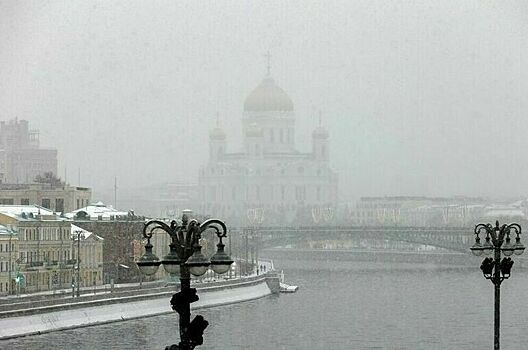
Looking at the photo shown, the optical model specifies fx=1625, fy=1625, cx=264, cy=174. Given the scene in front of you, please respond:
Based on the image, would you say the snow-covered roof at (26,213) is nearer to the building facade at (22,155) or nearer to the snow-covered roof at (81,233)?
the snow-covered roof at (81,233)

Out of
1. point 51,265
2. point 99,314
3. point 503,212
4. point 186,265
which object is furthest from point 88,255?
point 503,212

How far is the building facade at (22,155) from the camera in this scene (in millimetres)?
81312

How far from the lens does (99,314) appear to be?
27766mm

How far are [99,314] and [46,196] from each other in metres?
16.1

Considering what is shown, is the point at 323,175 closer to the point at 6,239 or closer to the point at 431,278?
the point at 431,278

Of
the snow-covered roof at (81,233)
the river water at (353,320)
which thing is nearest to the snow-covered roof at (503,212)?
the river water at (353,320)

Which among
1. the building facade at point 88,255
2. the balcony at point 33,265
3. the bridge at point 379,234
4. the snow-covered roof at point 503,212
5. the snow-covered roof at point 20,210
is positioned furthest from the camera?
the snow-covered roof at point 503,212

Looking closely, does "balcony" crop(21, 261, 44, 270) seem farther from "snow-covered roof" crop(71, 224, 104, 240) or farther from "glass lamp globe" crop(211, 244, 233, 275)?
"glass lamp globe" crop(211, 244, 233, 275)

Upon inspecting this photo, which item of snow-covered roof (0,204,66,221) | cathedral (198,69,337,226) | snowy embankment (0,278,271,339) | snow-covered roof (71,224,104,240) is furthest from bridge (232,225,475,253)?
cathedral (198,69,337,226)

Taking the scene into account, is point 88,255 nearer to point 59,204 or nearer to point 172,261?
point 59,204

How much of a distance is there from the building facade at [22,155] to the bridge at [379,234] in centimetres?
2188

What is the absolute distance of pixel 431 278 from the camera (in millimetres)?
45062

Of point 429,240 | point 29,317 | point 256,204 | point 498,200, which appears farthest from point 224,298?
point 256,204

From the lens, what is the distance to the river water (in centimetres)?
2512
